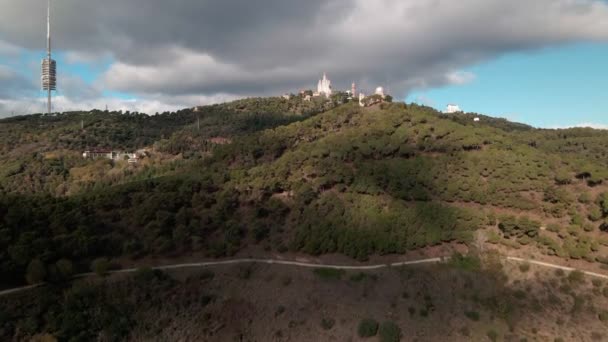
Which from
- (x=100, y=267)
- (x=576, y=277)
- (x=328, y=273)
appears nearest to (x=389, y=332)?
(x=328, y=273)

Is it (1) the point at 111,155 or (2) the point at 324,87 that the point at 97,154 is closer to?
(1) the point at 111,155

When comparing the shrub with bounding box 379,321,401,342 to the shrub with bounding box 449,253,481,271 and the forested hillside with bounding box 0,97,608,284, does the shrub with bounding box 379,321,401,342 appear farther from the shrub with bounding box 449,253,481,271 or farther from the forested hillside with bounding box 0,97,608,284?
the shrub with bounding box 449,253,481,271

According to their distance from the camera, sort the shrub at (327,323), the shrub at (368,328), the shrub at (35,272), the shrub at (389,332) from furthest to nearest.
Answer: the shrub at (327,323)
the shrub at (368,328)
the shrub at (389,332)
the shrub at (35,272)

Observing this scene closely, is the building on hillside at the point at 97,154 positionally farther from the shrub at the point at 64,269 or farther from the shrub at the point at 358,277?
the shrub at the point at 358,277

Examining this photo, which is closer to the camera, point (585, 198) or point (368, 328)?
point (368, 328)

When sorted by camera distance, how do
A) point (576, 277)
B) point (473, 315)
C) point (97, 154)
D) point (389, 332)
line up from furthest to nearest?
point (97, 154)
point (576, 277)
point (473, 315)
point (389, 332)

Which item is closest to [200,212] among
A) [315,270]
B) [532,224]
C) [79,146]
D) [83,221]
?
[83,221]

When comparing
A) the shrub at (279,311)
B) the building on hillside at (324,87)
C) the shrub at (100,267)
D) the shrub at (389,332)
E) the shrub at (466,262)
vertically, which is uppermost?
the building on hillside at (324,87)

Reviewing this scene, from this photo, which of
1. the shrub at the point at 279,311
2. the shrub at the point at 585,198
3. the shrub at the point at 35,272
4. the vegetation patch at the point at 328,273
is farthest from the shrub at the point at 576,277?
the shrub at the point at 35,272
